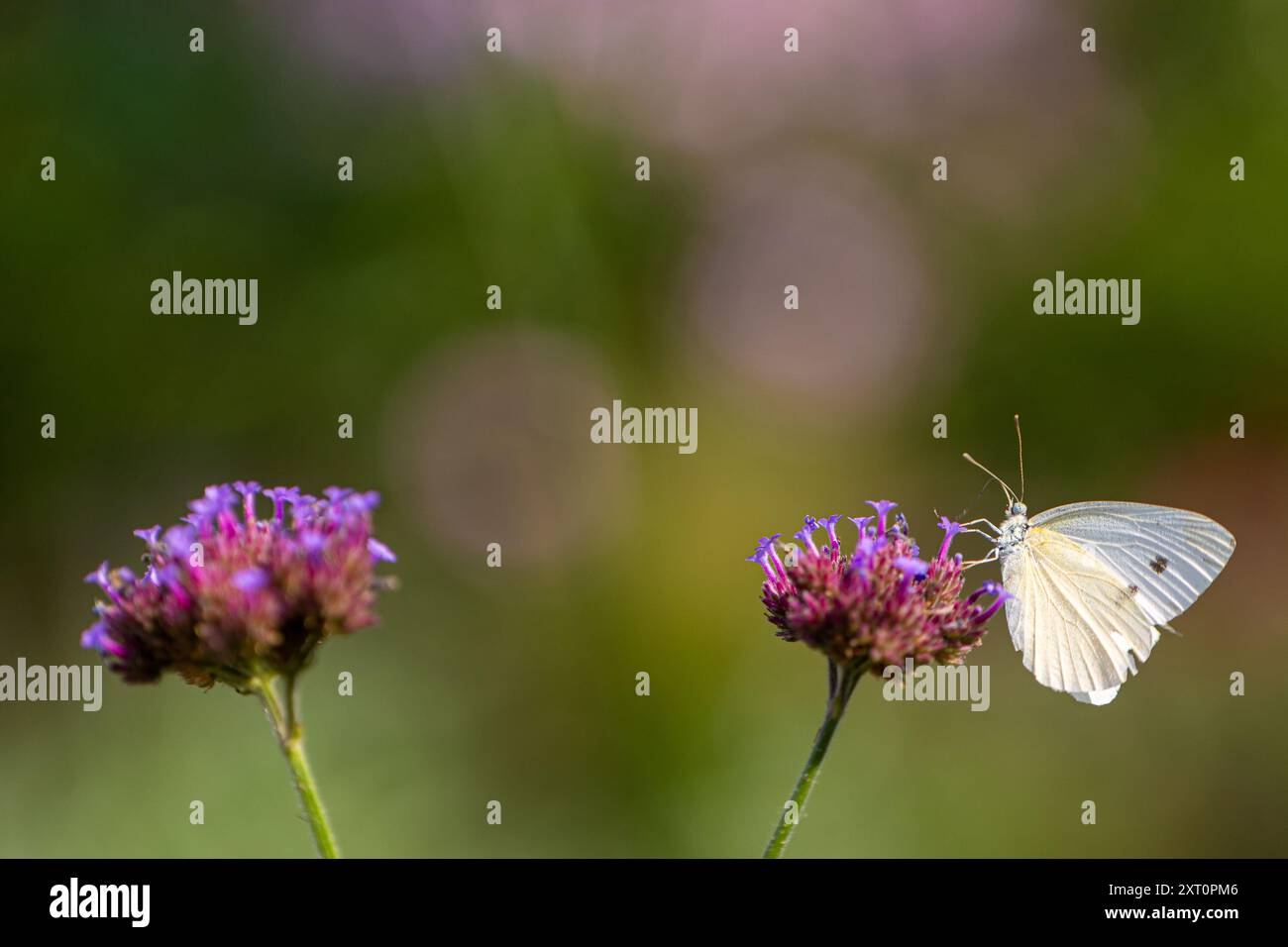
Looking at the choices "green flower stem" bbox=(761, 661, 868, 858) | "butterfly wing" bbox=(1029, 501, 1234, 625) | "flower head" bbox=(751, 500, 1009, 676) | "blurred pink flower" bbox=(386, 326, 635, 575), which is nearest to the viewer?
"green flower stem" bbox=(761, 661, 868, 858)

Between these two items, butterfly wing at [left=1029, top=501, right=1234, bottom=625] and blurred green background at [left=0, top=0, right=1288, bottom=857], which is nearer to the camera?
butterfly wing at [left=1029, top=501, right=1234, bottom=625]

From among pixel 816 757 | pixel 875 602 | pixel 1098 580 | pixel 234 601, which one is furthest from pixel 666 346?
pixel 234 601

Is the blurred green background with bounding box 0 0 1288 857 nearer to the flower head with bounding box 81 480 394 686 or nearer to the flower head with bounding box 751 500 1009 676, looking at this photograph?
the flower head with bounding box 751 500 1009 676

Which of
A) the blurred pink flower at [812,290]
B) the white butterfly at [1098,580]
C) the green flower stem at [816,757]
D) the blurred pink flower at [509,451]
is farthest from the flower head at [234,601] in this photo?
the blurred pink flower at [812,290]

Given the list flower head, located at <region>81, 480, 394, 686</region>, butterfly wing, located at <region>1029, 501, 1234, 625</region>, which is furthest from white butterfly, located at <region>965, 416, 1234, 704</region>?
flower head, located at <region>81, 480, 394, 686</region>

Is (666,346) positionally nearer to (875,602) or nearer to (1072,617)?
(1072,617)

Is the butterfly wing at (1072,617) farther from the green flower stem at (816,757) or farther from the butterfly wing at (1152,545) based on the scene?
the green flower stem at (816,757)
